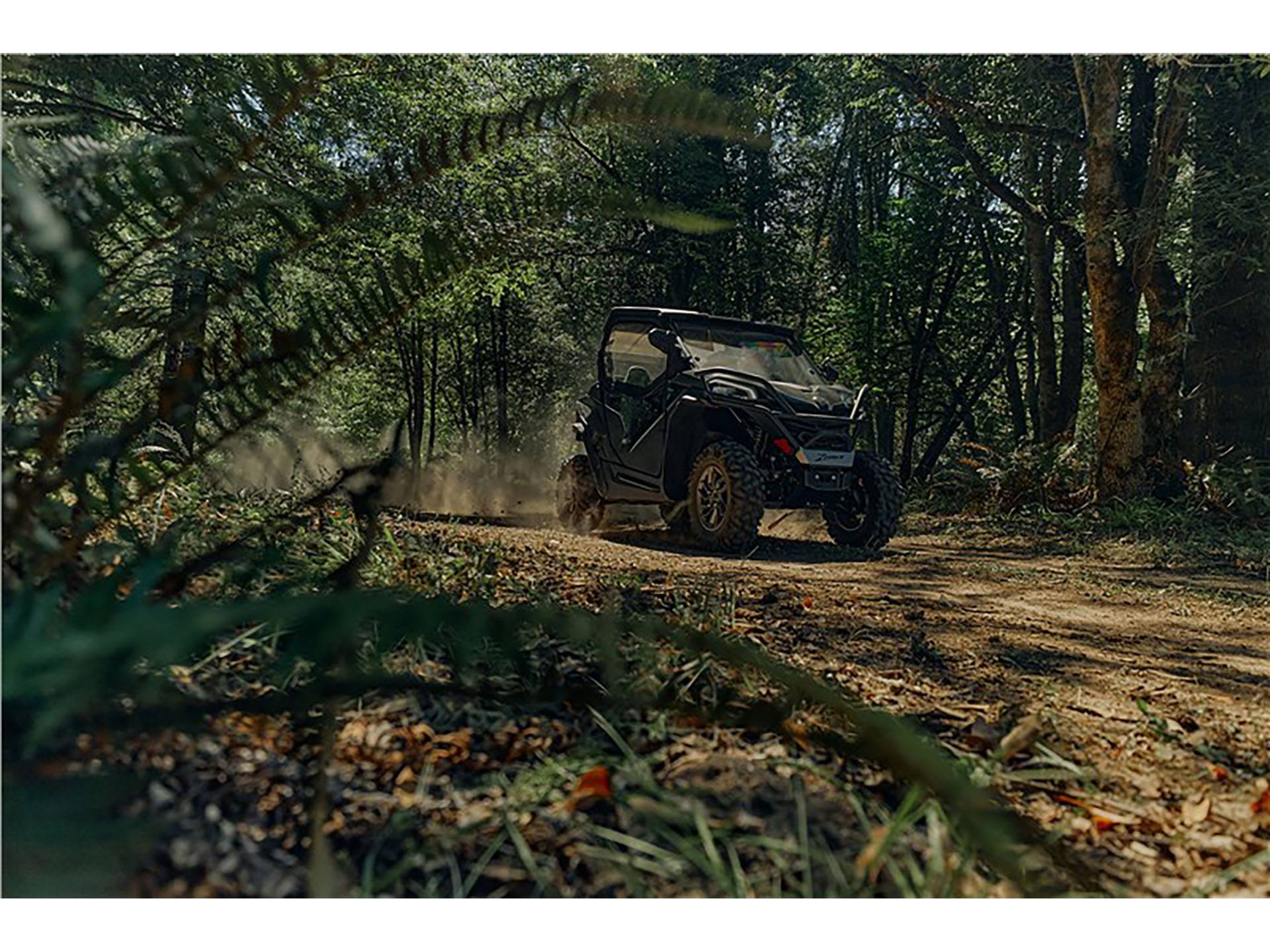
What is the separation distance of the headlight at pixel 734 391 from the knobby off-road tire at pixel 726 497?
0.27m

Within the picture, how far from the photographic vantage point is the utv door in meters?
5.88

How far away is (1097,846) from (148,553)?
4.09 ft

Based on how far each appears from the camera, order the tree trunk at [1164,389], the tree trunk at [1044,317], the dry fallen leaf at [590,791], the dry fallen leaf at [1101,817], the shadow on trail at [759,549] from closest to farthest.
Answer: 1. the dry fallen leaf at [590,791]
2. the dry fallen leaf at [1101,817]
3. the shadow on trail at [759,549]
4. the tree trunk at [1164,389]
5. the tree trunk at [1044,317]

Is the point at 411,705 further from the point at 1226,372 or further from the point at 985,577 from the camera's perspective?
the point at 1226,372

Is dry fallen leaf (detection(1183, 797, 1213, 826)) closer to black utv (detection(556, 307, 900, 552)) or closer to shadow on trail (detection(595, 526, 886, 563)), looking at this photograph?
shadow on trail (detection(595, 526, 886, 563))

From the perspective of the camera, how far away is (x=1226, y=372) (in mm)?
7227

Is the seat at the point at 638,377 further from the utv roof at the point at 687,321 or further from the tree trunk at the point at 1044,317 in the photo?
the tree trunk at the point at 1044,317

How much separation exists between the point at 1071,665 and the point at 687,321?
3.90 m

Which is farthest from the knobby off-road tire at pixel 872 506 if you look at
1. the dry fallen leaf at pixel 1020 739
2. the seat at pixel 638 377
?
the dry fallen leaf at pixel 1020 739

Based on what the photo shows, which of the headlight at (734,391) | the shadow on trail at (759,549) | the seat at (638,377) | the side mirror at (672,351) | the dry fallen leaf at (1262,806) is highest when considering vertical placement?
the side mirror at (672,351)

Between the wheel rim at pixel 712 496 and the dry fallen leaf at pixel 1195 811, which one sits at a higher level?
the wheel rim at pixel 712 496

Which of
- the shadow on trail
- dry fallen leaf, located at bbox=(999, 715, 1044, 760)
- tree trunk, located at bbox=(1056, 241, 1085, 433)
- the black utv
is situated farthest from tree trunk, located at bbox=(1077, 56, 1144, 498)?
dry fallen leaf, located at bbox=(999, 715, 1044, 760)

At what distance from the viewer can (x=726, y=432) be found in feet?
19.1

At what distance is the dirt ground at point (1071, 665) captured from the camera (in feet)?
4.84
